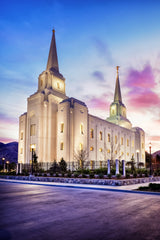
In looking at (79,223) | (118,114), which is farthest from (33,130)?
(79,223)

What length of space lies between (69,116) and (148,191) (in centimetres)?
2674

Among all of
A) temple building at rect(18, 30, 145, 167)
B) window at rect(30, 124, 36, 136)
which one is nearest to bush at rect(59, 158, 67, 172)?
temple building at rect(18, 30, 145, 167)

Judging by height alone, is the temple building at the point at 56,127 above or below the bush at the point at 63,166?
above

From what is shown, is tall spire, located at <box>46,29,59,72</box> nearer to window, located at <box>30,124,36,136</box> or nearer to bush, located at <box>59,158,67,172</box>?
window, located at <box>30,124,36,136</box>

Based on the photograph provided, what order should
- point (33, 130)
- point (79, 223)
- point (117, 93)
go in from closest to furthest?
point (79, 223), point (33, 130), point (117, 93)

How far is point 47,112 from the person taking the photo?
39.6 meters

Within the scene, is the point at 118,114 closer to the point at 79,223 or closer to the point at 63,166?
the point at 63,166

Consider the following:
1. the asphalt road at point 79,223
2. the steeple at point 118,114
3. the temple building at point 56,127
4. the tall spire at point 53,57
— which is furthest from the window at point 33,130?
the asphalt road at point 79,223

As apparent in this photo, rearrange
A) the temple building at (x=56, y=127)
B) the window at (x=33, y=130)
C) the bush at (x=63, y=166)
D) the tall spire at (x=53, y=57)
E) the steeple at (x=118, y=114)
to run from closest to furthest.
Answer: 1. the bush at (x=63, y=166)
2. the temple building at (x=56, y=127)
3. the window at (x=33, y=130)
4. the tall spire at (x=53, y=57)
5. the steeple at (x=118, y=114)

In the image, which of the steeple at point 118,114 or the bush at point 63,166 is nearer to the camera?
the bush at point 63,166

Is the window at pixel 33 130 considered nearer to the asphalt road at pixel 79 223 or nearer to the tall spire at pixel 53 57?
the tall spire at pixel 53 57

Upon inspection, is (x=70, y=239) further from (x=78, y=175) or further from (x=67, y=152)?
(x=67, y=152)

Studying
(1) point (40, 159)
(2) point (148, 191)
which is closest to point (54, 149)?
(1) point (40, 159)

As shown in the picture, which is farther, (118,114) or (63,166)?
(118,114)
